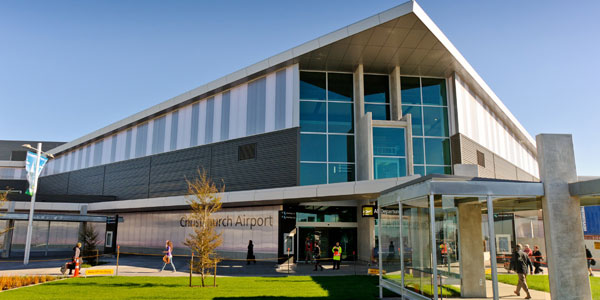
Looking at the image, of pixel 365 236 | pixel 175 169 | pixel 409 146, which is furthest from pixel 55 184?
pixel 409 146

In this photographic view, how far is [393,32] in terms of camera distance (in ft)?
78.6

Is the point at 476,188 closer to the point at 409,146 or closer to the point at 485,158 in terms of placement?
the point at 409,146

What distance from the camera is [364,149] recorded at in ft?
87.2

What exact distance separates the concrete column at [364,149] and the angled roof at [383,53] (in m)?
4.09

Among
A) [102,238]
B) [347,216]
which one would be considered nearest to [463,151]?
[347,216]

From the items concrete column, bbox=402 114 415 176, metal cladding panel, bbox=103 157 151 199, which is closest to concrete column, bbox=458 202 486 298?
concrete column, bbox=402 114 415 176

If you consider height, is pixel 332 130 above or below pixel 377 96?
below

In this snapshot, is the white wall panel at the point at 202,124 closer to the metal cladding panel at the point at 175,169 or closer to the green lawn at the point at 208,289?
the metal cladding panel at the point at 175,169

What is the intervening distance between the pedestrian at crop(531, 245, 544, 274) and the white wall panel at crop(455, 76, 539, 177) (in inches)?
700

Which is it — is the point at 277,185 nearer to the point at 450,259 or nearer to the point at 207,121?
the point at 207,121

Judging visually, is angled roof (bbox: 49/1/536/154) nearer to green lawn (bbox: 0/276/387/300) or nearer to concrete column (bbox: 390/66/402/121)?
concrete column (bbox: 390/66/402/121)

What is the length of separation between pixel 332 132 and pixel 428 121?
22.0ft

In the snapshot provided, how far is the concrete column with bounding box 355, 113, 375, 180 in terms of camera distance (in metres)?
25.9

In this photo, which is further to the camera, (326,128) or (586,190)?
(326,128)
